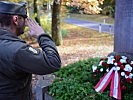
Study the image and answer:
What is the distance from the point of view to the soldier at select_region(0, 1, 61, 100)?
80.1 inches

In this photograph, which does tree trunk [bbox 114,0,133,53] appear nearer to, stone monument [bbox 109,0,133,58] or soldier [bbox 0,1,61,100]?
stone monument [bbox 109,0,133,58]

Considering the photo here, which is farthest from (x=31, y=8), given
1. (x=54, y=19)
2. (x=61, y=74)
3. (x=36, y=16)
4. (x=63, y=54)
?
(x=61, y=74)

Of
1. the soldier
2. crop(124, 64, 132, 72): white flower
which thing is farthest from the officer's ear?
crop(124, 64, 132, 72): white flower

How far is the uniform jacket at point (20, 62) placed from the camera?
2029mm

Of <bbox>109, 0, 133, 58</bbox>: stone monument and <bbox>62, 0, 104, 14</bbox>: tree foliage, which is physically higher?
<bbox>62, 0, 104, 14</bbox>: tree foliage

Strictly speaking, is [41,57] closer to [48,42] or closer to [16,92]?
[48,42]

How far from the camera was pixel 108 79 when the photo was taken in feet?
16.5

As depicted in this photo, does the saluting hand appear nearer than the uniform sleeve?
No

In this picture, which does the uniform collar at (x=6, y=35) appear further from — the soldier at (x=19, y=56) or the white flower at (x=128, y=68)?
the white flower at (x=128, y=68)

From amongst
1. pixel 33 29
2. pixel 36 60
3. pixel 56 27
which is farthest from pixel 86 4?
pixel 36 60

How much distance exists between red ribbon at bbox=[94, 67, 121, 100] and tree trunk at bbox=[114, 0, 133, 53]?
0.79 metres

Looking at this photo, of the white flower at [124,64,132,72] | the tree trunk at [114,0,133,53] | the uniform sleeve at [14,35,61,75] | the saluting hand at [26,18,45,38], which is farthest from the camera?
the tree trunk at [114,0,133,53]

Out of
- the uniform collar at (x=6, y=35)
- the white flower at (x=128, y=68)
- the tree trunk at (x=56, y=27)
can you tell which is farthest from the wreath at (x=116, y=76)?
the tree trunk at (x=56, y=27)

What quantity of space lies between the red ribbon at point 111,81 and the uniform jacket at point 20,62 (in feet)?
9.11
